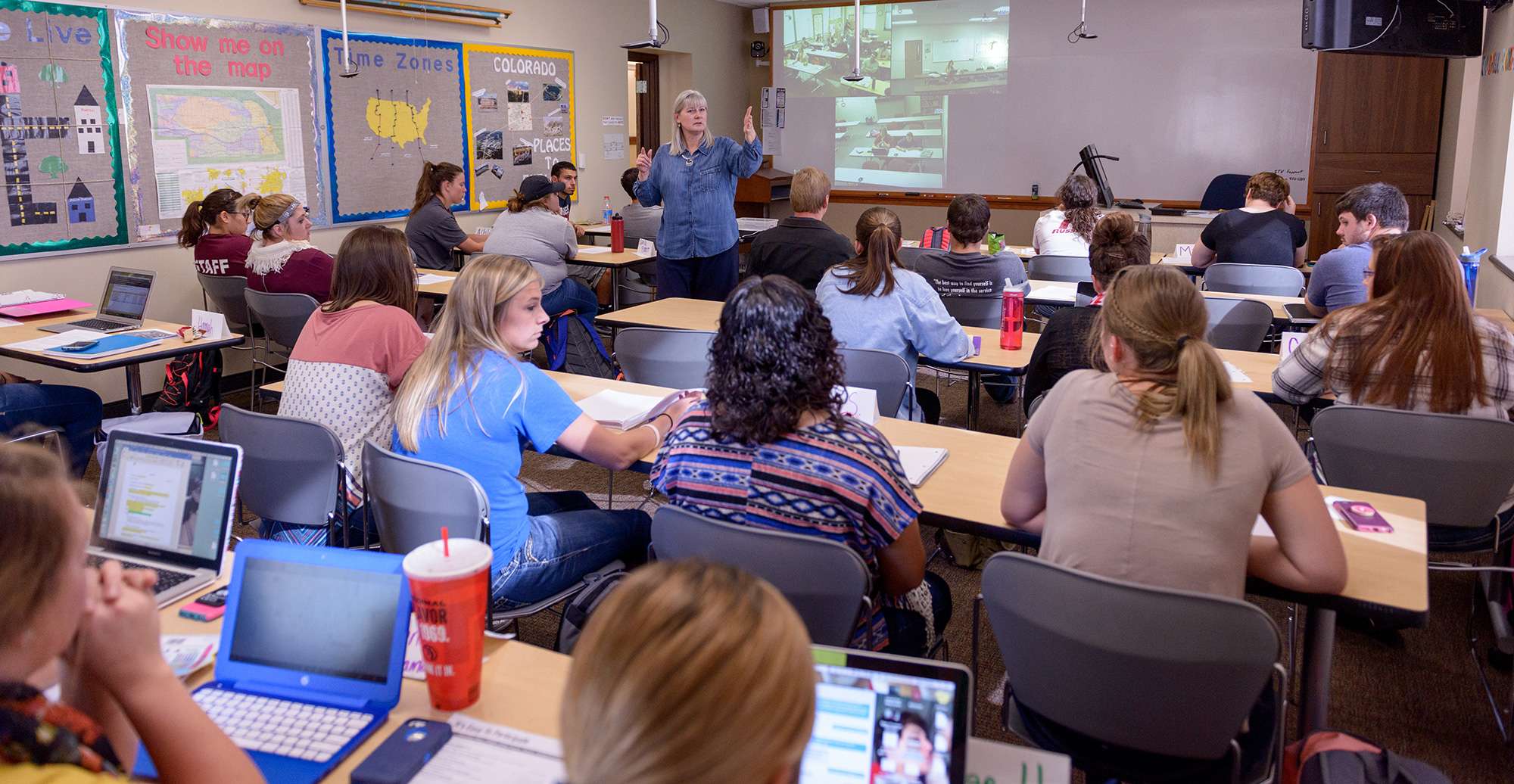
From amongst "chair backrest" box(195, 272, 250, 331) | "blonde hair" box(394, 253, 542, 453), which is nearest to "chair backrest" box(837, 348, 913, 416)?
"blonde hair" box(394, 253, 542, 453)

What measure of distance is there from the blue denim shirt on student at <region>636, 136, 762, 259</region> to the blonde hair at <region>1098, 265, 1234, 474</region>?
3.69m

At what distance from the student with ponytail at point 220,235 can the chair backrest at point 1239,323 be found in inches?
169

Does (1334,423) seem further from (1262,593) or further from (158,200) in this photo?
(158,200)

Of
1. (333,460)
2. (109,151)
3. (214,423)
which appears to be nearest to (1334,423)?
(333,460)

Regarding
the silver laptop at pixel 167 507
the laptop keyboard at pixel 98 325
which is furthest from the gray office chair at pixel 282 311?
the silver laptop at pixel 167 507

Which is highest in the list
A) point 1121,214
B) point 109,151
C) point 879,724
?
point 109,151

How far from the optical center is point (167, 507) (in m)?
1.79

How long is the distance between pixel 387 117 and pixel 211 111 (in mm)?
1202

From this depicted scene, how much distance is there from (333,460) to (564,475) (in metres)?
2.06

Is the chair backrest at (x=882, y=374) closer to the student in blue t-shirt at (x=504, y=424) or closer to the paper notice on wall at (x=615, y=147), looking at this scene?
the student in blue t-shirt at (x=504, y=424)

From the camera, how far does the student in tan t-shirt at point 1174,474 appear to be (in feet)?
5.31

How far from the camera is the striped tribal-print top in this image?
5.90 ft

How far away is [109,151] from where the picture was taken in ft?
17.1

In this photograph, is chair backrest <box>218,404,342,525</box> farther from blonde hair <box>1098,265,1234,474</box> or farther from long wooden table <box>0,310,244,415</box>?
blonde hair <box>1098,265,1234,474</box>
